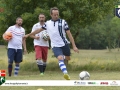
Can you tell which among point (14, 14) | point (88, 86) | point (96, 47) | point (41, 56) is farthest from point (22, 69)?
point (96, 47)

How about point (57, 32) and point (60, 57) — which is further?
point (57, 32)

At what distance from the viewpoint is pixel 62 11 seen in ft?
48.0

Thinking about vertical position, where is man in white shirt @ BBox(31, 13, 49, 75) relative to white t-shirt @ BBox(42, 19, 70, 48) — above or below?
below

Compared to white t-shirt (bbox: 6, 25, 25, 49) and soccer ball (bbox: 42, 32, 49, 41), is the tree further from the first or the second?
white t-shirt (bbox: 6, 25, 25, 49)

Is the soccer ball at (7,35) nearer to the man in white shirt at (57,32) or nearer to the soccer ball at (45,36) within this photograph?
the soccer ball at (45,36)

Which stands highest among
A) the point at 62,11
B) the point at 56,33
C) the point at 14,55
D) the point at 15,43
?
the point at 56,33

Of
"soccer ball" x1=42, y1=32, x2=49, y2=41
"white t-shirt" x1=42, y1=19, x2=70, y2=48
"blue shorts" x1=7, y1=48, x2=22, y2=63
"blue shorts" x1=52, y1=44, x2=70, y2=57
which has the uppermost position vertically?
"white t-shirt" x1=42, y1=19, x2=70, y2=48

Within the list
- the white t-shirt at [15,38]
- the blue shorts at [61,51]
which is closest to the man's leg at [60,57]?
the blue shorts at [61,51]

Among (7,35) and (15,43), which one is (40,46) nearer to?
(15,43)

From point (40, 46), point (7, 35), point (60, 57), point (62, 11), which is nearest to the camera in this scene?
point (60, 57)

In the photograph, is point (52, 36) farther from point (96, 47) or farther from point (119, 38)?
point (96, 47)

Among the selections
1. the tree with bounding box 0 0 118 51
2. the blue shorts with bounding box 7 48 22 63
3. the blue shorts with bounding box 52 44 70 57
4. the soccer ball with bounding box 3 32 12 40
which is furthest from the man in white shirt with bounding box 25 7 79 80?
the tree with bounding box 0 0 118 51

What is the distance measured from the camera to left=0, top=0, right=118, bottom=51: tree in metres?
14.4

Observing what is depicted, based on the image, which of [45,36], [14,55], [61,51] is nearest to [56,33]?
[61,51]
